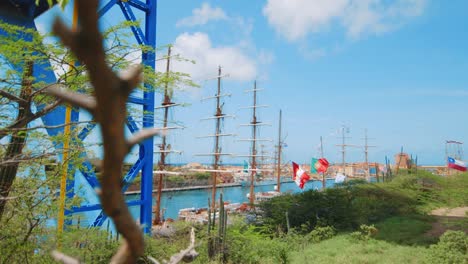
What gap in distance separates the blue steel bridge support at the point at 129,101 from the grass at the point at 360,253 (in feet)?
15.0

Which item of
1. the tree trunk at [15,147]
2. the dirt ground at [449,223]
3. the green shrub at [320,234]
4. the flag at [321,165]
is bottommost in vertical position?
the green shrub at [320,234]

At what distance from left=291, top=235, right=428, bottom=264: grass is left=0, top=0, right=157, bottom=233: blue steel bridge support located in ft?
15.0

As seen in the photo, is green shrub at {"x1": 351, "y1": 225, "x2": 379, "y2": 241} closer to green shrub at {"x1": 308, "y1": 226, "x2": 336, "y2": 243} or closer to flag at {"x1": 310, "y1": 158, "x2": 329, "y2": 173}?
green shrub at {"x1": 308, "y1": 226, "x2": 336, "y2": 243}

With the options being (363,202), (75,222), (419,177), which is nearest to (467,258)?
(363,202)

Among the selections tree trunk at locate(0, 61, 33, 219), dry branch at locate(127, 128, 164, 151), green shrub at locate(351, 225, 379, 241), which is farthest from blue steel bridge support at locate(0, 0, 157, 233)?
green shrub at locate(351, 225, 379, 241)

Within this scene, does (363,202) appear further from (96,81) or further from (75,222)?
(96,81)

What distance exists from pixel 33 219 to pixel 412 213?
14320mm

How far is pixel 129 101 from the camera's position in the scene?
4281 mm

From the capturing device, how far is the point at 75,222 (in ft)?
15.1

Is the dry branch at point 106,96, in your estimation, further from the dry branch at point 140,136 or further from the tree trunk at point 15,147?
the tree trunk at point 15,147

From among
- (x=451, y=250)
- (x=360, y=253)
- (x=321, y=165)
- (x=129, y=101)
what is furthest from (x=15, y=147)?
(x=321, y=165)

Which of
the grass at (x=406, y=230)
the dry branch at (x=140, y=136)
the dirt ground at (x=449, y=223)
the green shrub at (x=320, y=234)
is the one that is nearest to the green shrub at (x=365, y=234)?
the grass at (x=406, y=230)

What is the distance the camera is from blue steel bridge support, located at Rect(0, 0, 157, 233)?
4078 mm

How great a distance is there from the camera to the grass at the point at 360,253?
7.66m
